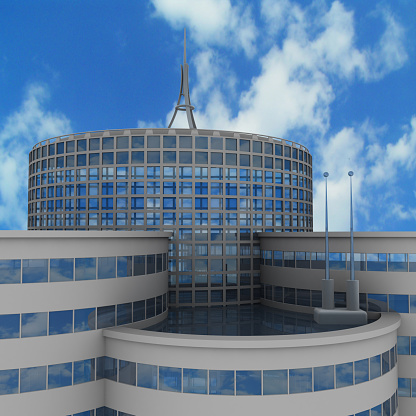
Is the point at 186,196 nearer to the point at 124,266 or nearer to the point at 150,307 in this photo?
the point at 150,307

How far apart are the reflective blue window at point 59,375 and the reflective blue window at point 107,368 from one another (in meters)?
1.84

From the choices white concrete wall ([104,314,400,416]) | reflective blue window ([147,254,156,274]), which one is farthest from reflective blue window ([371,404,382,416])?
reflective blue window ([147,254,156,274])

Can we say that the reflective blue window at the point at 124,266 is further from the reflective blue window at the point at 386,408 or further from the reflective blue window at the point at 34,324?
the reflective blue window at the point at 386,408

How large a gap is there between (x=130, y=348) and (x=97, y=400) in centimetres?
456

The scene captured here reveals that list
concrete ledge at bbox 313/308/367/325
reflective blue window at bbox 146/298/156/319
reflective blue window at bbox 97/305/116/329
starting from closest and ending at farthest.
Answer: reflective blue window at bbox 97/305/116/329
concrete ledge at bbox 313/308/367/325
reflective blue window at bbox 146/298/156/319

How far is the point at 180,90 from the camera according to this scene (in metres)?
53.2

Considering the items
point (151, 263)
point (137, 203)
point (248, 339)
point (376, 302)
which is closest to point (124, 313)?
point (151, 263)

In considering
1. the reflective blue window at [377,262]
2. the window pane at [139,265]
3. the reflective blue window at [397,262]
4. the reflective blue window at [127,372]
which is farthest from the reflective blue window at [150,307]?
the reflective blue window at [397,262]

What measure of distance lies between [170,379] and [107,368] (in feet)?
16.3

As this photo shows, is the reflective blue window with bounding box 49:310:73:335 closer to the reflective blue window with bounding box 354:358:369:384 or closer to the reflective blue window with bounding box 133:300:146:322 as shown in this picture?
the reflective blue window with bounding box 133:300:146:322

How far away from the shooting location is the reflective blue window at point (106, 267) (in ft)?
92.1

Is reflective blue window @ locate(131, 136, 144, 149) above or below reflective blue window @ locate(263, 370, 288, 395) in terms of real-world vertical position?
above

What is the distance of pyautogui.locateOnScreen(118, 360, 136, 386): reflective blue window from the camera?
2630 cm

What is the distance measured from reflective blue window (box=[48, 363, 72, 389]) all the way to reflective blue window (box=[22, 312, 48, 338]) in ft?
7.64
